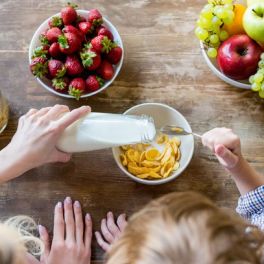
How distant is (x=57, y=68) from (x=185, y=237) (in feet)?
1.51

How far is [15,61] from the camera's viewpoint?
3.47 ft

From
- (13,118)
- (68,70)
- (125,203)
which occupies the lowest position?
(125,203)

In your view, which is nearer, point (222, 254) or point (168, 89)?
point (222, 254)

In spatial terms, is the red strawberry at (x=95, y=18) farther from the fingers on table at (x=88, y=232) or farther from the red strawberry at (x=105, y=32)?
the fingers on table at (x=88, y=232)

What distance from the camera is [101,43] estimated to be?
0.96 m

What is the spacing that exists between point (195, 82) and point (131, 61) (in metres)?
0.14

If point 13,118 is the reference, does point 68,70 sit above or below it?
above

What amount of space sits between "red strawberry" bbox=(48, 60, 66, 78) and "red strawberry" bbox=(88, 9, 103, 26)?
106 millimetres

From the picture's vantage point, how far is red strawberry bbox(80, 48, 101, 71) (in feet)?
3.14

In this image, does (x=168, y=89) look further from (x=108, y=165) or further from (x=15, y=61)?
(x=15, y=61)

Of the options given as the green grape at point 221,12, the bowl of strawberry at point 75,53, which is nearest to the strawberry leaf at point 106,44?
the bowl of strawberry at point 75,53

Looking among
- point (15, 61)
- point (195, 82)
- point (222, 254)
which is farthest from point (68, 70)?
point (222, 254)

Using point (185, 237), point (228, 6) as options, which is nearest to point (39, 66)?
point (228, 6)

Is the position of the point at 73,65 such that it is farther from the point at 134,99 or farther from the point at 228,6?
the point at 228,6
